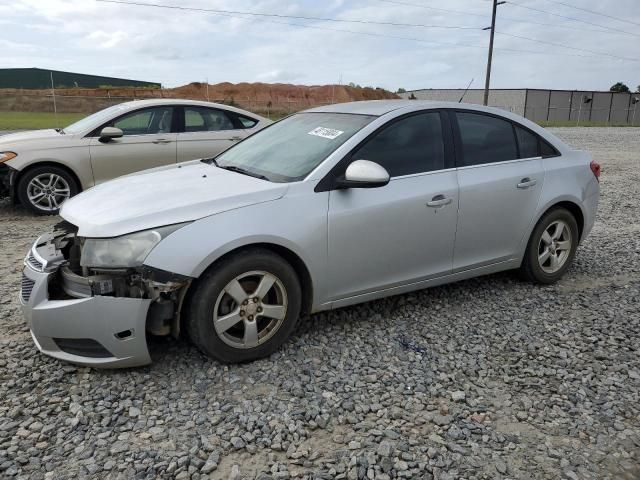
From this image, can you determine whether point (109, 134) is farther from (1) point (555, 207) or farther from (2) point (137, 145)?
(1) point (555, 207)

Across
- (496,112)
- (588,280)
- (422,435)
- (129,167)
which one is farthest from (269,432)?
(129,167)

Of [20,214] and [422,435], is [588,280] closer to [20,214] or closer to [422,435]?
[422,435]

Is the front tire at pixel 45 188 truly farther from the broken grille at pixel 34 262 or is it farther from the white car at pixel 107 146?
the broken grille at pixel 34 262

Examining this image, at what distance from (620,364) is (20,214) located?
730 centimetres

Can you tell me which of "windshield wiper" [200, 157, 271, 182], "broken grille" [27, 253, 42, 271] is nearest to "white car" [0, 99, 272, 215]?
"windshield wiper" [200, 157, 271, 182]

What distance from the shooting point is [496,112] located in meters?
4.57

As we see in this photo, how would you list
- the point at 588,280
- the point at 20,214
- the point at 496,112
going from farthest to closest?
the point at 20,214 < the point at 588,280 < the point at 496,112

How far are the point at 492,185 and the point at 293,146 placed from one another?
1.61m

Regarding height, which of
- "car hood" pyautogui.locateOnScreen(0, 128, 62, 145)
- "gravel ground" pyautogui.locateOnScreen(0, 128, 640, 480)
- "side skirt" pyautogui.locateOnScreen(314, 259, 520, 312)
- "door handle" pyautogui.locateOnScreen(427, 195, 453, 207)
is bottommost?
"gravel ground" pyautogui.locateOnScreen(0, 128, 640, 480)

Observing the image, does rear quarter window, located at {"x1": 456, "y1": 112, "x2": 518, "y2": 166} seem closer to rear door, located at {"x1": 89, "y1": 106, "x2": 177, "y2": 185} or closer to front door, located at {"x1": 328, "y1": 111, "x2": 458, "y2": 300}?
front door, located at {"x1": 328, "y1": 111, "x2": 458, "y2": 300}

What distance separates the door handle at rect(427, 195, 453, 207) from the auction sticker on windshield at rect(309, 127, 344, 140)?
0.83 m

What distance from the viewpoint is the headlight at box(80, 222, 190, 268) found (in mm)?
2996

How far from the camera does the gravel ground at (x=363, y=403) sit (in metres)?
2.54

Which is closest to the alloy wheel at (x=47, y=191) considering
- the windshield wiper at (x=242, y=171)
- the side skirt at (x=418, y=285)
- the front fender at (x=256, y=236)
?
the windshield wiper at (x=242, y=171)
